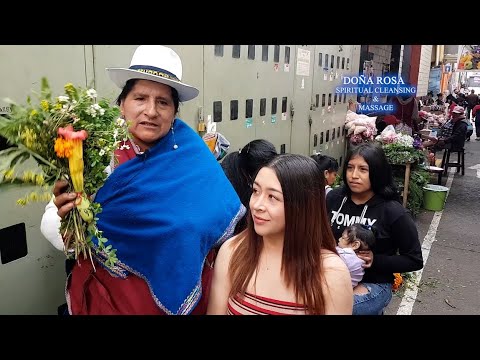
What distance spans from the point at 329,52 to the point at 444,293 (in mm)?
3831

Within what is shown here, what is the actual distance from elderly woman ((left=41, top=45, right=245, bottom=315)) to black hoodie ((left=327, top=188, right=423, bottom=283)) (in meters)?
0.95

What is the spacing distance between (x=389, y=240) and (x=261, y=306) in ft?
3.88

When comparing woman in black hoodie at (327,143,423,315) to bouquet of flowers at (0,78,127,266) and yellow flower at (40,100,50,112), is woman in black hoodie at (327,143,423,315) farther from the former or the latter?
yellow flower at (40,100,50,112)

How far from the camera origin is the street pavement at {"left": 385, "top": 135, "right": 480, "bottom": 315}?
4.11m

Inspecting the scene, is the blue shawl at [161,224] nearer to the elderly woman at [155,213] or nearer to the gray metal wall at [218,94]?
the elderly woman at [155,213]

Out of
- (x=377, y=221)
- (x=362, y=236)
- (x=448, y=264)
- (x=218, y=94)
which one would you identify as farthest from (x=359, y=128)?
(x=362, y=236)

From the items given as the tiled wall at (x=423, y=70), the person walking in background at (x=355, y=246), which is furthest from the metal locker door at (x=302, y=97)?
the tiled wall at (x=423, y=70)

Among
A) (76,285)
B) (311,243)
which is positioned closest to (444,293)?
(311,243)

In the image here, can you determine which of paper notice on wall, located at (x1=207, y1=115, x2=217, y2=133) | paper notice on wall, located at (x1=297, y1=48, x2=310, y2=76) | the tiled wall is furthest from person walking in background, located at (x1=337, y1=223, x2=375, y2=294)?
the tiled wall

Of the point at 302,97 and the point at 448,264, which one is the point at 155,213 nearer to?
the point at 302,97

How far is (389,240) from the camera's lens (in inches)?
94.3

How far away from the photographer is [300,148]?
228 inches

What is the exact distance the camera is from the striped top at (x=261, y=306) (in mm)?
1492

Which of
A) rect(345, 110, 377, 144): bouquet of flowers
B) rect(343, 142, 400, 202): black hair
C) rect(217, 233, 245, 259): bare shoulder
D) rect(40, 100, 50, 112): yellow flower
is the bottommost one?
rect(345, 110, 377, 144): bouquet of flowers
